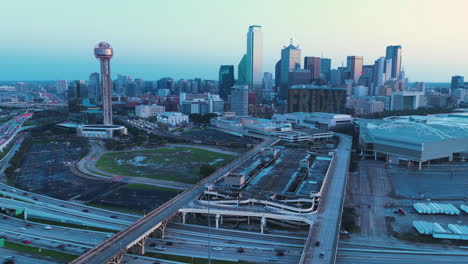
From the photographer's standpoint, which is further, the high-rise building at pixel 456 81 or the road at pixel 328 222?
the high-rise building at pixel 456 81

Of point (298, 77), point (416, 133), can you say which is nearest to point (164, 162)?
point (416, 133)

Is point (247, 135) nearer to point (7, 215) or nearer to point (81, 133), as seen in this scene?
point (81, 133)

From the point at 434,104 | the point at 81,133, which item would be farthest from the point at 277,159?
the point at 434,104

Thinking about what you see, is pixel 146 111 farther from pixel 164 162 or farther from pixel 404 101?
pixel 404 101

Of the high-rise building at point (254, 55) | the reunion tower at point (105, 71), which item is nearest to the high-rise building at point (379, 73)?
the high-rise building at point (254, 55)

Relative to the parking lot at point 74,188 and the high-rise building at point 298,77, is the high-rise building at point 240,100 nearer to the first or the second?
the high-rise building at point 298,77

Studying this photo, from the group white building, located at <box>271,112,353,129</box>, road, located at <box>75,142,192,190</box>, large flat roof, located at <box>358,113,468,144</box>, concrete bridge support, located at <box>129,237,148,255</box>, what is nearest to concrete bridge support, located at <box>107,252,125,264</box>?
concrete bridge support, located at <box>129,237,148,255</box>

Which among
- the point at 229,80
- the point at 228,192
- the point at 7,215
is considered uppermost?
the point at 229,80
